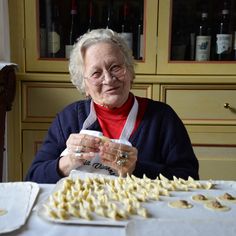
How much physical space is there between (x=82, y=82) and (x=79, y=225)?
717 millimetres

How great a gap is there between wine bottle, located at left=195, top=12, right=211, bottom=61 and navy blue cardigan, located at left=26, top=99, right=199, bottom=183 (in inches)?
29.2

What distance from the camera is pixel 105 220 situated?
614 millimetres

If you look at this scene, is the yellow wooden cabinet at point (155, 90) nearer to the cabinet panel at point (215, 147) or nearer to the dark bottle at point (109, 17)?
the cabinet panel at point (215, 147)

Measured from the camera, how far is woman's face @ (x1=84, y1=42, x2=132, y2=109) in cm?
115

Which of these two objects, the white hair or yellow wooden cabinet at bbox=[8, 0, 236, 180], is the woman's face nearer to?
the white hair

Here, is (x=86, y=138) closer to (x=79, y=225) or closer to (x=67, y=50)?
(x=79, y=225)

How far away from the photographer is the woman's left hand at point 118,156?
93cm

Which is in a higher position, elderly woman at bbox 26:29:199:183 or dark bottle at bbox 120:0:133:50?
dark bottle at bbox 120:0:133:50

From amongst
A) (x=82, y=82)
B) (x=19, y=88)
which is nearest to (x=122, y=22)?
(x=19, y=88)

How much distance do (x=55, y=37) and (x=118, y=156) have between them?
45.6 inches

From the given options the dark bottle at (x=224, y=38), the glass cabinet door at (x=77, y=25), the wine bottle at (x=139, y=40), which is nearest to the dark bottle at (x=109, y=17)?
the glass cabinet door at (x=77, y=25)

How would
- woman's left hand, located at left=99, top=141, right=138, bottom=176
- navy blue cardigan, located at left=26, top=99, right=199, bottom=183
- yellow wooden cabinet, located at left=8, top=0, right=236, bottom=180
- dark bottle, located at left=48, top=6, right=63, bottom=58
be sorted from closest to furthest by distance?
woman's left hand, located at left=99, top=141, right=138, bottom=176
navy blue cardigan, located at left=26, top=99, right=199, bottom=183
yellow wooden cabinet, located at left=8, top=0, right=236, bottom=180
dark bottle, located at left=48, top=6, right=63, bottom=58

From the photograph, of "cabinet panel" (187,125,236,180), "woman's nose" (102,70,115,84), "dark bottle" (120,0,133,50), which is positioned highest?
"dark bottle" (120,0,133,50)

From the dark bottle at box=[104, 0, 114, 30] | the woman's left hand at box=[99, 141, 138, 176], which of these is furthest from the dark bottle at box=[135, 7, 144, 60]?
the woman's left hand at box=[99, 141, 138, 176]
